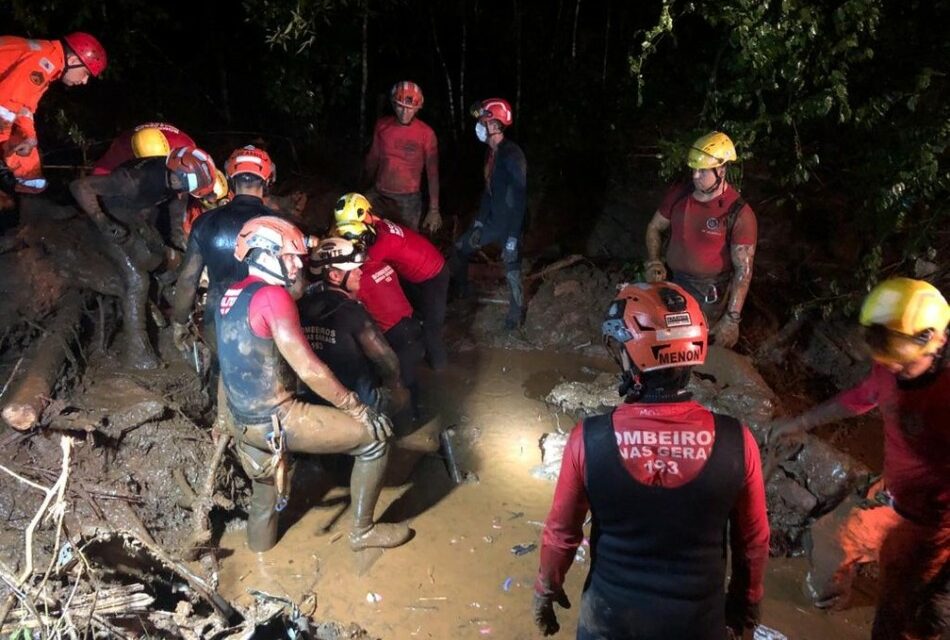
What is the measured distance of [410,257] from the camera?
18.4 feet

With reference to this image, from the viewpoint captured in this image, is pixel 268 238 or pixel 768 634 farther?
pixel 268 238

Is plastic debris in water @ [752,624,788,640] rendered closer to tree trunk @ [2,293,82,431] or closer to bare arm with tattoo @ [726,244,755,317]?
bare arm with tattoo @ [726,244,755,317]

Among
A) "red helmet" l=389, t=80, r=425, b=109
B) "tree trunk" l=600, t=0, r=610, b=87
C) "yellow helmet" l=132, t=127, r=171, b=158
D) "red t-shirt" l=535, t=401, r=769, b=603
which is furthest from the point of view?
"tree trunk" l=600, t=0, r=610, b=87

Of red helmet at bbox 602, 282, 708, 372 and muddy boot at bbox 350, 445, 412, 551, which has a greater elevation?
red helmet at bbox 602, 282, 708, 372

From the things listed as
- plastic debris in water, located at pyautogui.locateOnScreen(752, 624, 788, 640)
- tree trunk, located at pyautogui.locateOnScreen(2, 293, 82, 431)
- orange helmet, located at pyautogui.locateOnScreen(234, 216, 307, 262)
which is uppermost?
orange helmet, located at pyautogui.locateOnScreen(234, 216, 307, 262)

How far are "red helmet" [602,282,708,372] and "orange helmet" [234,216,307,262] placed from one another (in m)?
2.14

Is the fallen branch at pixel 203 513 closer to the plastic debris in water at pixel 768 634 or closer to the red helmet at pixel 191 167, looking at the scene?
the red helmet at pixel 191 167

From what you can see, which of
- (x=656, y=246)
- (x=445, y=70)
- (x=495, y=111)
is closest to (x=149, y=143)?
(x=495, y=111)

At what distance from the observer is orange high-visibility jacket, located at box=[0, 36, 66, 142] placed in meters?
4.97

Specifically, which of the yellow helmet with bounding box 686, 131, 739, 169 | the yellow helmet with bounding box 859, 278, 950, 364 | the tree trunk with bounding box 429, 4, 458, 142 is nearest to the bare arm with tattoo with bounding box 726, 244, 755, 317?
the yellow helmet with bounding box 686, 131, 739, 169

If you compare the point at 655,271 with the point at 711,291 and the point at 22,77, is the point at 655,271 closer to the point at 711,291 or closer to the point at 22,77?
the point at 711,291

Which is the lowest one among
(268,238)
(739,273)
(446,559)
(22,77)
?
(446,559)

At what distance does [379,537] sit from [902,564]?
2.99m

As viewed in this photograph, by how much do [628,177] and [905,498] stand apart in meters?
6.66
